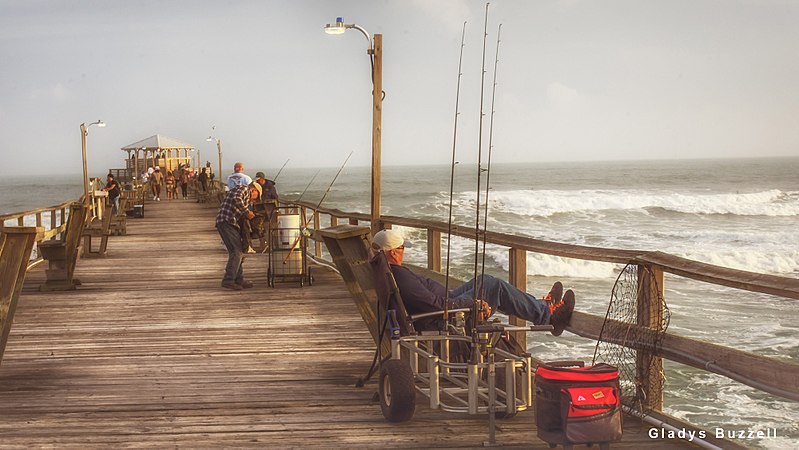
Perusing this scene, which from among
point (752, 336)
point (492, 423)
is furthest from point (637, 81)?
point (492, 423)

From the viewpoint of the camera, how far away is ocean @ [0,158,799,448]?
12859 millimetres

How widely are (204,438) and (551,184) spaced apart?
302ft

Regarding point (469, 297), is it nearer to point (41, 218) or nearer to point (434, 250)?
point (434, 250)

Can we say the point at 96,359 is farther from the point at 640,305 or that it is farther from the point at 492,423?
the point at 640,305

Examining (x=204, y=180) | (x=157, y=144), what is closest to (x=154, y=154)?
(x=157, y=144)

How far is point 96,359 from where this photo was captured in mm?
7316

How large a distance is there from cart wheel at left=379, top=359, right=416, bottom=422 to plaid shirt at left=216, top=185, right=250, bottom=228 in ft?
21.4

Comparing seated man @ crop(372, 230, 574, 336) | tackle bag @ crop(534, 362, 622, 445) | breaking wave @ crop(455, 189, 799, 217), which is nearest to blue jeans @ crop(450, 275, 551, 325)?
seated man @ crop(372, 230, 574, 336)

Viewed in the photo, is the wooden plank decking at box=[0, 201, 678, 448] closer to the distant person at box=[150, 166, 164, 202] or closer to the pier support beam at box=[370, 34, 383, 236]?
the pier support beam at box=[370, 34, 383, 236]

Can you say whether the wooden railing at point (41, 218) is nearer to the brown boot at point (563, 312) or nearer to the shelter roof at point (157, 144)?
the brown boot at point (563, 312)

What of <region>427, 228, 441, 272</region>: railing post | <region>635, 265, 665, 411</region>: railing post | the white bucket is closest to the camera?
<region>635, 265, 665, 411</region>: railing post

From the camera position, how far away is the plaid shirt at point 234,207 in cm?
1138

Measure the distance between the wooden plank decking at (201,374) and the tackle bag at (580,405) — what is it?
1.61 ft

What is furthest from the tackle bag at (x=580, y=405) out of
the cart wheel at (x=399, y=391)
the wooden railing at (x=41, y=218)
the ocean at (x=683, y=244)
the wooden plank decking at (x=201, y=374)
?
the ocean at (x=683, y=244)
